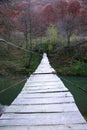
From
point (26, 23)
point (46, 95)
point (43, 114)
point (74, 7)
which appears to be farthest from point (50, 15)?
point (43, 114)

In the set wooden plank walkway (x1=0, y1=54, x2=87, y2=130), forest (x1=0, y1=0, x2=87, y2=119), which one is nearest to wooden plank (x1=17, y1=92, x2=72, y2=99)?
wooden plank walkway (x1=0, y1=54, x2=87, y2=130)

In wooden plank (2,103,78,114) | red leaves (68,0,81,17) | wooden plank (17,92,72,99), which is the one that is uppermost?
wooden plank (2,103,78,114)

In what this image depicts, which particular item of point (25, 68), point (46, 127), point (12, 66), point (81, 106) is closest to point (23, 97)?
point (46, 127)

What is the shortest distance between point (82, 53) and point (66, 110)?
18388 mm

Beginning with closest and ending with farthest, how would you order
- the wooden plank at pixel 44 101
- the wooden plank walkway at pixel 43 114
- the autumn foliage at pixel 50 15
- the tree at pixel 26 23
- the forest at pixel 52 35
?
1. the wooden plank walkway at pixel 43 114
2. the wooden plank at pixel 44 101
3. the forest at pixel 52 35
4. the tree at pixel 26 23
5. the autumn foliage at pixel 50 15

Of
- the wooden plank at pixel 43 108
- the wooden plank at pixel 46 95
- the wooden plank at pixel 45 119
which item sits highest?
the wooden plank at pixel 45 119

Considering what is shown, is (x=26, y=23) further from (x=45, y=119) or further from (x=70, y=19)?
(x=45, y=119)

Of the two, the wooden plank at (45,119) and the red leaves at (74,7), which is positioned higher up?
the wooden plank at (45,119)

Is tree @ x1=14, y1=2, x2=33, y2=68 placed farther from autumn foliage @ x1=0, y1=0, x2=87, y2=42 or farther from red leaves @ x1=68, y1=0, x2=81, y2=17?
red leaves @ x1=68, y1=0, x2=81, y2=17

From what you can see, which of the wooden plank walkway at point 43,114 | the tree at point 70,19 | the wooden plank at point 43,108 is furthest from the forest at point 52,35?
the wooden plank at point 43,108

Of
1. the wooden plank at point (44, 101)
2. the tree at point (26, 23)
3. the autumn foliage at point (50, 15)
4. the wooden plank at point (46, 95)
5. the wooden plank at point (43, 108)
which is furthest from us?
the autumn foliage at point (50, 15)

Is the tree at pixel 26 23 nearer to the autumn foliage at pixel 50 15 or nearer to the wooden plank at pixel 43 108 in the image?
the autumn foliage at pixel 50 15

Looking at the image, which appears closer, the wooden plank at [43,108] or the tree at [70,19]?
the wooden plank at [43,108]

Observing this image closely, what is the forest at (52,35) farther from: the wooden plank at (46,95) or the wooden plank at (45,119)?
the wooden plank at (45,119)
